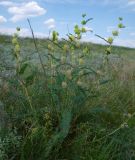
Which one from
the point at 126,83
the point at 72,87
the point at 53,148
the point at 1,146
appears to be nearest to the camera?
the point at 1,146

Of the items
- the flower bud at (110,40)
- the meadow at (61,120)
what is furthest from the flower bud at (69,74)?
the flower bud at (110,40)

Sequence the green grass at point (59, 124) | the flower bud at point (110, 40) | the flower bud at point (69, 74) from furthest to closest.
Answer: the flower bud at point (110, 40), the flower bud at point (69, 74), the green grass at point (59, 124)

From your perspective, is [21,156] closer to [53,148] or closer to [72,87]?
[53,148]

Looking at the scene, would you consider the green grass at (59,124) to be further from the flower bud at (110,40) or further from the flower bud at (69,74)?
the flower bud at (110,40)

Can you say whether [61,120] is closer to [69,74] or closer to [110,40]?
[69,74]

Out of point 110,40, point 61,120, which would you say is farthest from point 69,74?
point 110,40

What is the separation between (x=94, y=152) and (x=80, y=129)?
0.22 metres

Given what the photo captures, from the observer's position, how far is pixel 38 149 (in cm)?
262

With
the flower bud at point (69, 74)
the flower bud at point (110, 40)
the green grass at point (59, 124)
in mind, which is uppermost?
the flower bud at point (110, 40)

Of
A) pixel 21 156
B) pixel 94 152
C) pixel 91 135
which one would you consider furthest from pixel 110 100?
pixel 21 156

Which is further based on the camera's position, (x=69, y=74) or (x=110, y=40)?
(x=110, y=40)

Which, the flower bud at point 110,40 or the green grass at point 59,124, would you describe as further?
the flower bud at point 110,40

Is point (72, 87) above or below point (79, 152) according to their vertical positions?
above

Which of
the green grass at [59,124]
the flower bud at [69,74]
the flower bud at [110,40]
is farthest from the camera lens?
the flower bud at [110,40]
